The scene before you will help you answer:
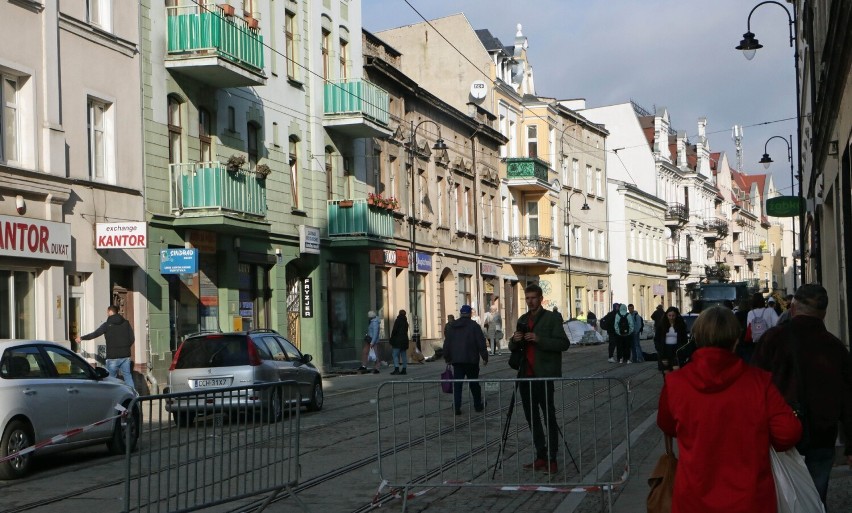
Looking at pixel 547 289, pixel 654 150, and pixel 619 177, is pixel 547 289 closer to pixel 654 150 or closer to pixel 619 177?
pixel 619 177

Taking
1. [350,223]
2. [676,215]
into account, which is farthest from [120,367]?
[676,215]

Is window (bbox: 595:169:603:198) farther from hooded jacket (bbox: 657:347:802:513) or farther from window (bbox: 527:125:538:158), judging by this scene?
hooded jacket (bbox: 657:347:802:513)

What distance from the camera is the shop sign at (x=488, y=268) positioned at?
53.8 m

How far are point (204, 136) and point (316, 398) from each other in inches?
402

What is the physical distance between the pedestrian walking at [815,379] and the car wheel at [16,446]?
8.78 meters

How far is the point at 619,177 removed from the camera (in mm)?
84125

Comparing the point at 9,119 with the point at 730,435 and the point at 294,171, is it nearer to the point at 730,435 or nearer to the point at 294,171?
the point at 294,171

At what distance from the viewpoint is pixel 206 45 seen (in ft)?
90.8

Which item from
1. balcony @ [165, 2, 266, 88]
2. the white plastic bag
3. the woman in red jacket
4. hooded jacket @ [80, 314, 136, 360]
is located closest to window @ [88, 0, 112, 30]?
balcony @ [165, 2, 266, 88]

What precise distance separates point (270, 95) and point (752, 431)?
29.1 metres

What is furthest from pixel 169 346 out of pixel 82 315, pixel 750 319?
pixel 750 319

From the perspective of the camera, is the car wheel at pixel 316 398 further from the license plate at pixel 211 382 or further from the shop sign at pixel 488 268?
the shop sign at pixel 488 268

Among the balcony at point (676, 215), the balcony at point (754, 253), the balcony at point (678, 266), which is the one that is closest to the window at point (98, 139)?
the balcony at point (676, 215)

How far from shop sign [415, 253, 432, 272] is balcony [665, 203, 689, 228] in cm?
4709
